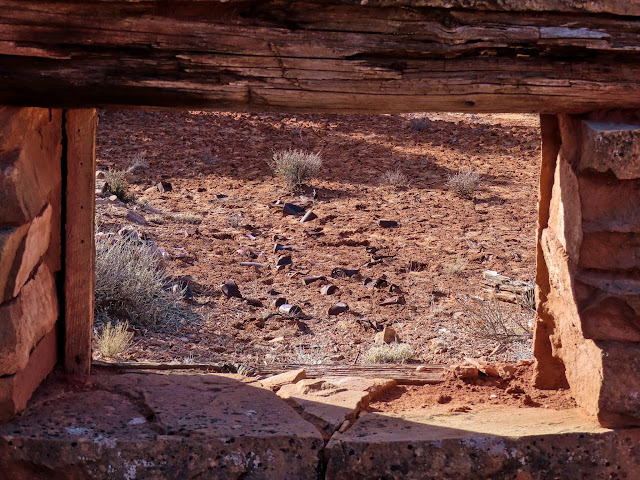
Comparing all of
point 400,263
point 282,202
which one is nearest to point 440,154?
point 282,202

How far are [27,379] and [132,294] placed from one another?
2908 mm

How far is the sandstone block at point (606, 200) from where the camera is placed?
8.78 feet

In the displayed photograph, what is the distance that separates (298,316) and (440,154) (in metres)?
6.12

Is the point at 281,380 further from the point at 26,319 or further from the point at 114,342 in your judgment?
the point at 114,342

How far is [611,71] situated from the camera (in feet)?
8.70

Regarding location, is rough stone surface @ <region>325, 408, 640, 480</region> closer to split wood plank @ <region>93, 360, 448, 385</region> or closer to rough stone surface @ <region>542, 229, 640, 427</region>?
rough stone surface @ <region>542, 229, 640, 427</region>

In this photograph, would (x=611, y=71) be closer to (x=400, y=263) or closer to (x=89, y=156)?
(x=89, y=156)

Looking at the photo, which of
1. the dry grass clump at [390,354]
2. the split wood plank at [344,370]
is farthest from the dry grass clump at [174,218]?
the split wood plank at [344,370]

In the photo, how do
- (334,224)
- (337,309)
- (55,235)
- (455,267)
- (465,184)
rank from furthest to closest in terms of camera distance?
(465,184) → (334,224) → (455,267) → (337,309) → (55,235)

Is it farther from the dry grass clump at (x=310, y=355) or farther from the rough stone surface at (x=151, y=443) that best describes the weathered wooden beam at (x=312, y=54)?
the dry grass clump at (x=310, y=355)

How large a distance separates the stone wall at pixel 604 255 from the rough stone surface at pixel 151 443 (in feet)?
3.41

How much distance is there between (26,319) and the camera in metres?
2.69

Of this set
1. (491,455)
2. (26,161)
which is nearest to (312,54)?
(26,161)

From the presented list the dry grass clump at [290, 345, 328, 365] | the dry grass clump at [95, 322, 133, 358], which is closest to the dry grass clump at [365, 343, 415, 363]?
the dry grass clump at [290, 345, 328, 365]
